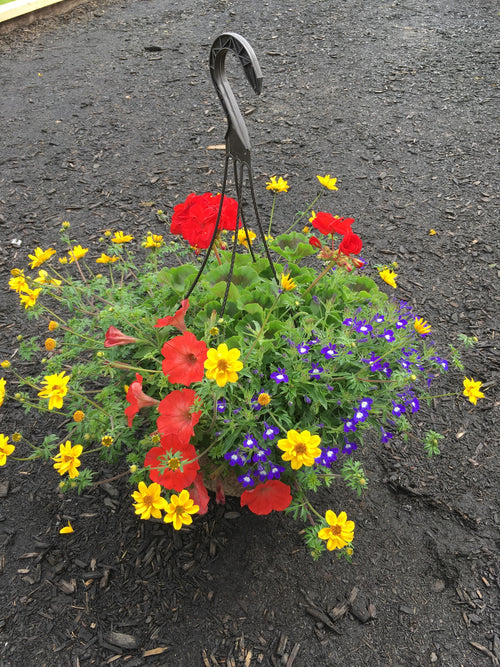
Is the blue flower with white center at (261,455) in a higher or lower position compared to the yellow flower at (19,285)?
lower

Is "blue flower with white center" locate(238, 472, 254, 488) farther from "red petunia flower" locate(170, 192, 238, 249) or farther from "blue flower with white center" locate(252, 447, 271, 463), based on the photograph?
"red petunia flower" locate(170, 192, 238, 249)

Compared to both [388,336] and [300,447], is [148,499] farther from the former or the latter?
[388,336]

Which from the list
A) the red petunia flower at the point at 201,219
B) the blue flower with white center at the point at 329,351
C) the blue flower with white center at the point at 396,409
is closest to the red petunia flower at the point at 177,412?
the blue flower with white center at the point at 329,351

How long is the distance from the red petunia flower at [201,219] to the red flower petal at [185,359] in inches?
15.8

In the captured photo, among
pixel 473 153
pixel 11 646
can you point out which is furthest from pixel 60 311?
pixel 473 153

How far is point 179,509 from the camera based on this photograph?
52.3 inches

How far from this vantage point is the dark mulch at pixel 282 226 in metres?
1.71

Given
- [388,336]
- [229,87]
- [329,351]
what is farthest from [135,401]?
[229,87]

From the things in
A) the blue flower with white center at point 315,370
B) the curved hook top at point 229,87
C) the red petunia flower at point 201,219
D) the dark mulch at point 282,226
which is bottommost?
the dark mulch at point 282,226

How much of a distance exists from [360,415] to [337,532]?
333mm

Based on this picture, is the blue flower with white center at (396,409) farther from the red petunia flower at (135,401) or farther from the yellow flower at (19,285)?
the yellow flower at (19,285)

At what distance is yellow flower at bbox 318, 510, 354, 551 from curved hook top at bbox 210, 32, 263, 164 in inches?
39.1

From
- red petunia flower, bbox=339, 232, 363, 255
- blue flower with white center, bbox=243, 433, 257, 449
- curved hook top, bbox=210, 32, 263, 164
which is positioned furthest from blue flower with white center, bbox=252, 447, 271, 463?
curved hook top, bbox=210, 32, 263, 164

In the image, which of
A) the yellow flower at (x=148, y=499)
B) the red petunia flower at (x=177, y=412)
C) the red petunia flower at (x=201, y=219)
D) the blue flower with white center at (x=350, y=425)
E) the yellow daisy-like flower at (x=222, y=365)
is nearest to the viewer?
the yellow daisy-like flower at (x=222, y=365)
